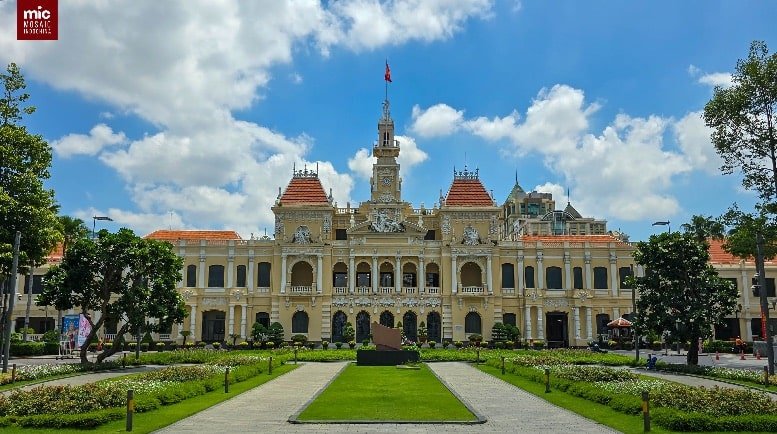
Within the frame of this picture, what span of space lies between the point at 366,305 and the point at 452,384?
1332 inches

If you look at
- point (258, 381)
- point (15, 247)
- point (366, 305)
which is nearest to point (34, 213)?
point (15, 247)

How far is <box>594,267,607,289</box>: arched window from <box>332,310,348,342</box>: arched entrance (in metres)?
23.4

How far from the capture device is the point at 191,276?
207 feet

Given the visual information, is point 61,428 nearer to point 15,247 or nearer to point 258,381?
point 258,381

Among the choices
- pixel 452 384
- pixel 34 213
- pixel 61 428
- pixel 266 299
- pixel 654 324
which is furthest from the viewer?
pixel 266 299

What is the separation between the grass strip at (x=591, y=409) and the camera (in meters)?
16.4

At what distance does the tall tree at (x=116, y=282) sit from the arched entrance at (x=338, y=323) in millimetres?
26194

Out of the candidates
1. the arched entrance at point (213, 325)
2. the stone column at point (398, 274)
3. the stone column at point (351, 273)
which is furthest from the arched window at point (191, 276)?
the stone column at point (398, 274)

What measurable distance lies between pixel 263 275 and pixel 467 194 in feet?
68.2

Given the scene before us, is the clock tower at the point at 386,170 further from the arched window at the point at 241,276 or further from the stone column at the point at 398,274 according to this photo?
the arched window at the point at 241,276

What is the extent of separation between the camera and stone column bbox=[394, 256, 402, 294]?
61184 millimetres

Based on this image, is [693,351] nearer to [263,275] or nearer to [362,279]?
[362,279]

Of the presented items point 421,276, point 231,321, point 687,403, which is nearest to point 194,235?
point 231,321

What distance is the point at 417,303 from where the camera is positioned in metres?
61.2
